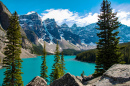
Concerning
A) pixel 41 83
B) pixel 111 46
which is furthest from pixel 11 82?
pixel 111 46

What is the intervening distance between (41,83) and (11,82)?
1666 centimetres

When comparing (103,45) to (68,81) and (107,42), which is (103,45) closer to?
(107,42)

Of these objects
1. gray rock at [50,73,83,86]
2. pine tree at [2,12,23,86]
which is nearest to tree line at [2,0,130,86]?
pine tree at [2,12,23,86]

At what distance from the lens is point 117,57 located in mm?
17172

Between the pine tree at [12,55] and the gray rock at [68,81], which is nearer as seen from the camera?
the gray rock at [68,81]

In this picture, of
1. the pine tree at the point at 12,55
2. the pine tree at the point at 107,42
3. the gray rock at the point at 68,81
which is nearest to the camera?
the gray rock at the point at 68,81

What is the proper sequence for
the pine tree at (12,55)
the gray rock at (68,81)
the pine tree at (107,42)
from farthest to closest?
the pine tree at (12,55) → the pine tree at (107,42) → the gray rock at (68,81)

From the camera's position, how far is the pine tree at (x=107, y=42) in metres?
17.3

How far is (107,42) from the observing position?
18.9 metres

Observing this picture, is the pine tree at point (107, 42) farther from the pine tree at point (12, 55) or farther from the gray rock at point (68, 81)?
the pine tree at point (12, 55)

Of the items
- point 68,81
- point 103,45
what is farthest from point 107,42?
point 68,81

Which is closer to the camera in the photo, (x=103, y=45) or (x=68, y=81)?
(x=68, y=81)

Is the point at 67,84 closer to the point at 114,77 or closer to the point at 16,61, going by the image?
the point at 114,77

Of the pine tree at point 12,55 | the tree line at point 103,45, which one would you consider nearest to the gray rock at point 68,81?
the tree line at point 103,45
